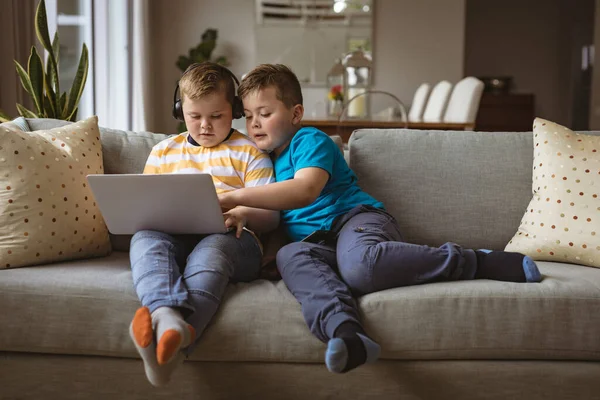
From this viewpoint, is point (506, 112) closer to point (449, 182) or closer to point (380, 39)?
point (380, 39)

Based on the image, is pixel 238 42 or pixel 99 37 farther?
pixel 238 42

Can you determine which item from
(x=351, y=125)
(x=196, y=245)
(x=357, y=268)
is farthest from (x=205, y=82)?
(x=351, y=125)

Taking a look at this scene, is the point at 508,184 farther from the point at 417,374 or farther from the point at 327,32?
the point at 327,32

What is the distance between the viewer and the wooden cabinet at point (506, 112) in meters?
7.95

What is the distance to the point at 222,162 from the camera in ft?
6.50

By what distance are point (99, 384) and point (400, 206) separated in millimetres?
1002

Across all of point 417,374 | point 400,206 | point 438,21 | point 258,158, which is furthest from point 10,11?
point 438,21

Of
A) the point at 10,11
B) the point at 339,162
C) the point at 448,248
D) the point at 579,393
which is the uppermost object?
the point at 10,11

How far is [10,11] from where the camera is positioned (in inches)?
126

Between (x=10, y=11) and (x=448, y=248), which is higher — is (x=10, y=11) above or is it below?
above

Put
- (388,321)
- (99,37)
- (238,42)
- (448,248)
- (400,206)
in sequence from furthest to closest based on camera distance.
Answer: (238,42) < (99,37) < (400,206) < (448,248) < (388,321)

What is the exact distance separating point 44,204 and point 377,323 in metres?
0.90

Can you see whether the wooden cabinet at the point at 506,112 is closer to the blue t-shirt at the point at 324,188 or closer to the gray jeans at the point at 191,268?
the blue t-shirt at the point at 324,188

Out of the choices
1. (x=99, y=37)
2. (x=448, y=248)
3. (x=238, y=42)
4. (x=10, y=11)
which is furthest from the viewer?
(x=238, y=42)
